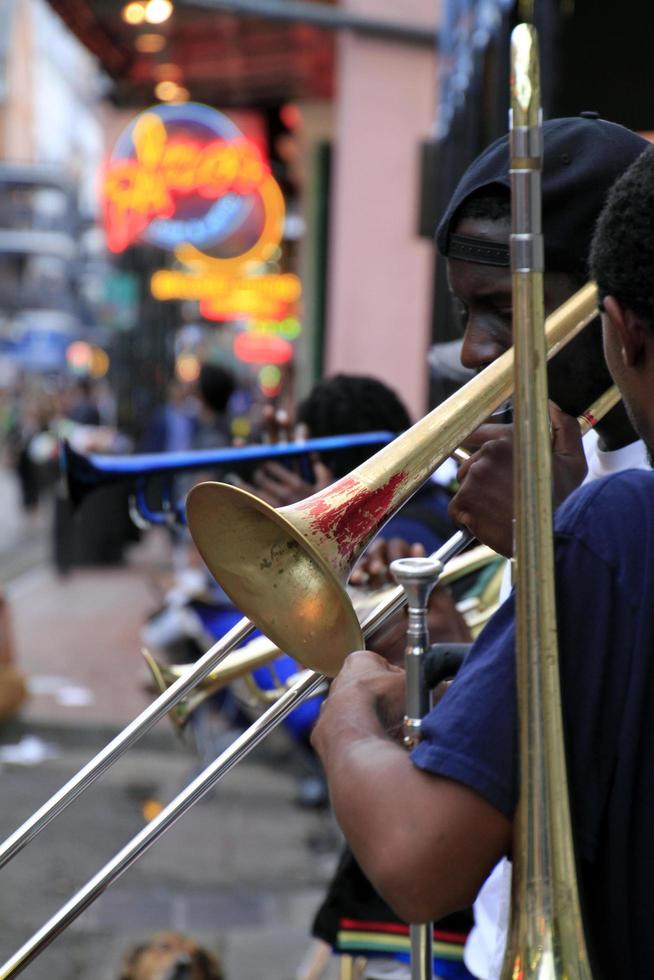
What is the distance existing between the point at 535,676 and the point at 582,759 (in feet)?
0.38

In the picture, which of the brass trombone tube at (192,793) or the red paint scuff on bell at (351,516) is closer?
the red paint scuff on bell at (351,516)

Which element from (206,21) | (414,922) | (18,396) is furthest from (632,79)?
(18,396)

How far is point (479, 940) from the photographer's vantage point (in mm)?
2066

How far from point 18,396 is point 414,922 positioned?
3208cm

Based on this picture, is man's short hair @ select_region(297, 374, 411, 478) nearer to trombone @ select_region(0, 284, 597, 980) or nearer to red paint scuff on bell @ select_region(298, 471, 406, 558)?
trombone @ select_region(0, 284, 597, 980)

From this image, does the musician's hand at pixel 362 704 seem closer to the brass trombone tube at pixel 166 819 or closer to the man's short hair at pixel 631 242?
the brass trombone tube at pixel 166 819

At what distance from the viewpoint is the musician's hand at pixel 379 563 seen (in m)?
2.28

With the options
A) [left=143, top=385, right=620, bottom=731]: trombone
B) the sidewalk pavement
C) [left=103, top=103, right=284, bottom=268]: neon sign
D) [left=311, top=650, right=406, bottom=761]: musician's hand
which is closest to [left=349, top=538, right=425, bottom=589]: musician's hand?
[left=143, top=385, right=620, bottom=731]: trombone

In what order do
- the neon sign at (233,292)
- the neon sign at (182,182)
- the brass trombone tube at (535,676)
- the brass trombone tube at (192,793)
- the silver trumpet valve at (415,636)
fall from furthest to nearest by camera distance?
the neon sign at (233,292)
the neon sign at (182,182)
the brass trombone tube at (192,793)
the silver trumpet valve at (415,636)
the brass trombone tube at (535,676)

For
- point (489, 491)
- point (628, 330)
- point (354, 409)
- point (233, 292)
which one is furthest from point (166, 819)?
point (233, 292)

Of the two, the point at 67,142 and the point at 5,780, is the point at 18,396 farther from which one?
the point at 67,142

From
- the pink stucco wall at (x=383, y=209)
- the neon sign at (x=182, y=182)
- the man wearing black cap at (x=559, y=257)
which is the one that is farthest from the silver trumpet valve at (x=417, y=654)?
the neon sign at (x=182, y=182)

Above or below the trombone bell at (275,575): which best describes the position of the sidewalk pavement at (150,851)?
below

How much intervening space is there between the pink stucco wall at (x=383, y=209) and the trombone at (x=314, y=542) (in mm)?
5908
